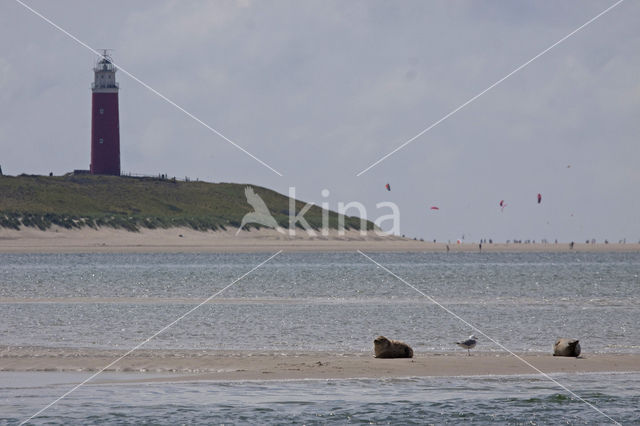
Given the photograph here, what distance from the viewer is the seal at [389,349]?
24.5 m

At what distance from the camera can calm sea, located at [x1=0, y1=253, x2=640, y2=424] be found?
61.7 feet

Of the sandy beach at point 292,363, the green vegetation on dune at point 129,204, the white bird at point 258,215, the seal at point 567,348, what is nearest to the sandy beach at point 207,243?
the green vegetation on dune at point 129,204

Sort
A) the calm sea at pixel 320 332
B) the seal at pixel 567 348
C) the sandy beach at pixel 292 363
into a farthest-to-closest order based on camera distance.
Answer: the seal at pixel 567 348
the sandy beach at pixel 292 363
the calm sea at pixel 320 332

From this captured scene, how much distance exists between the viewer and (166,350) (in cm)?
2656

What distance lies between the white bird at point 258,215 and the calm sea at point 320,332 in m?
71.9

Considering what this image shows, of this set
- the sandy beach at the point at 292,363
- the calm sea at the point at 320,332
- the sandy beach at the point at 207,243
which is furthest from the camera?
the sandy beach at the point at 207,243

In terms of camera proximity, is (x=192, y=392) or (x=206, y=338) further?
(x=206, y=338)

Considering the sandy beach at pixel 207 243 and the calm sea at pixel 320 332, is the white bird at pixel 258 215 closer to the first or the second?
the sandy beach at pixel 207 243

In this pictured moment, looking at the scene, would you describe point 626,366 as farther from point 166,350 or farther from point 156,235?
point 156,235

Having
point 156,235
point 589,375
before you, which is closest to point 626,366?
point 589,375

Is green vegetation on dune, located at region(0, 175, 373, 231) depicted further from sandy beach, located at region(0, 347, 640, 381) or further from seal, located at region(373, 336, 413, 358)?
seal, located at region(373, 336, 413, 358)

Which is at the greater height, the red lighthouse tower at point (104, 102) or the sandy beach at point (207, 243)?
the red lighthouse tower at point (104, 102)

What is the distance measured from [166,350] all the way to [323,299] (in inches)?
821

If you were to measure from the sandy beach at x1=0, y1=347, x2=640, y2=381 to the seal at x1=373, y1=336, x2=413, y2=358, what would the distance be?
0.89 ft
